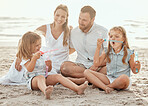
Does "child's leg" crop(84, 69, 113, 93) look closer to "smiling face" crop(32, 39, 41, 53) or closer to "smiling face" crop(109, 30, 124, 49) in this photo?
"smiling face" crop(109, 30, 124, 49)

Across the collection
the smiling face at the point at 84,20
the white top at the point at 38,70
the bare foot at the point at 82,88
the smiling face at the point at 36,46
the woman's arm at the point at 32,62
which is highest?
the smiling face at the point at 84,20

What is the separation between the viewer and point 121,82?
10.1ft

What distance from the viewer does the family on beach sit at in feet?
10.2

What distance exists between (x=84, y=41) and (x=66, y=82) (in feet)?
3.48

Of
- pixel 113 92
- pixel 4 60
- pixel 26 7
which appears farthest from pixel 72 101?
pixel 26 7

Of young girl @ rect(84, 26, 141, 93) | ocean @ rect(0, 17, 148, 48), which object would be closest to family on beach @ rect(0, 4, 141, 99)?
young girl @ rect(84, 26, 141, 93)

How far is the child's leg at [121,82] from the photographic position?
10.0 feet

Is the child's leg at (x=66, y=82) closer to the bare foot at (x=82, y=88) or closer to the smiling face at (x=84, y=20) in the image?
the bare foot at (x=82, y=88)

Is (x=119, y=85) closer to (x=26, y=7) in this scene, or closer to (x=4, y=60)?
(x=4, y=60)

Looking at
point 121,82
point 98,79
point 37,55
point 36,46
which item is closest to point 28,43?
point 36,46

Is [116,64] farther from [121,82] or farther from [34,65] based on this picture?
[34,65]

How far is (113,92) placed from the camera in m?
3.11

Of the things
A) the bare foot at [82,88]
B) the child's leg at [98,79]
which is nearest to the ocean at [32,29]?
the child's leg at [98,79]

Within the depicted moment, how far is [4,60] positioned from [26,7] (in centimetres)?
1771
